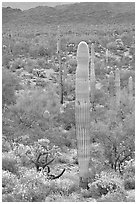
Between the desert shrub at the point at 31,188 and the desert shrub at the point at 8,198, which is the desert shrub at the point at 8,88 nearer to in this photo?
the desert shrub at the point at 31,188

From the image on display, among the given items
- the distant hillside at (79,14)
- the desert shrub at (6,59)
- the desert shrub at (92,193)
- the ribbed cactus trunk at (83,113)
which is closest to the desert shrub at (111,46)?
the desert shrub at (6,59)

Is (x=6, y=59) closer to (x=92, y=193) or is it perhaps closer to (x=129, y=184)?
(x=129, y=184)

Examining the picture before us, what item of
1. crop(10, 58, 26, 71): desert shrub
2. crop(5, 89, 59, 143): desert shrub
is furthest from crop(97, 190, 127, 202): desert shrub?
crop(10, 58, 26, 71): desert shrub

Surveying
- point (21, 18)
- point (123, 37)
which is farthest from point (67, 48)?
point (21, 18)

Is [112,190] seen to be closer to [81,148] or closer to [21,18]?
[81,148]

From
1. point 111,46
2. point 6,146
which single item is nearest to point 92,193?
point 6,146

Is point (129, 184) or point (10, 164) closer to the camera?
point (129, 184)

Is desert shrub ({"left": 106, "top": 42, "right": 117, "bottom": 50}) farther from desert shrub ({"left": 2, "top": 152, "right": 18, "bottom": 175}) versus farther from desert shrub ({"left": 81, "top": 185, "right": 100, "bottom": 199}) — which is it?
desert shrub ({"left": 81, "top": 185, "right": 100, "bottom": 199})
